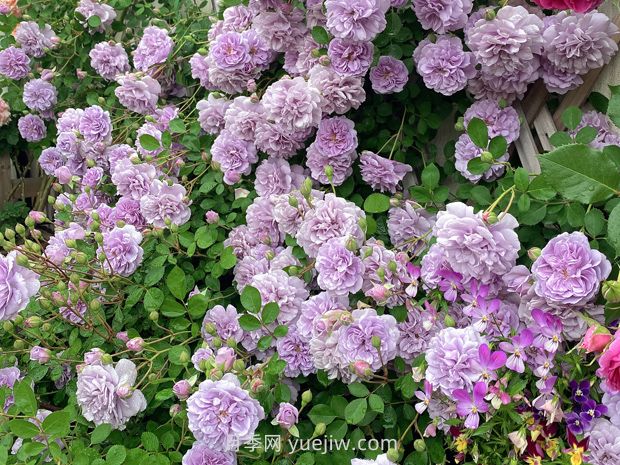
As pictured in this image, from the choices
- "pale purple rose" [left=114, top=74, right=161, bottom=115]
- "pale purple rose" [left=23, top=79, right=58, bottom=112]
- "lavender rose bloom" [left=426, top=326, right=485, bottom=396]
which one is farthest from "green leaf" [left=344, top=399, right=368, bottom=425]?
"pale purple rose" [left=23, top=79, right=58, bottom=112]

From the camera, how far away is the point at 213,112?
1627 millimetres

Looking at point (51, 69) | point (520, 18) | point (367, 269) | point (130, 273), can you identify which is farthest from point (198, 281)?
point (51, 69)

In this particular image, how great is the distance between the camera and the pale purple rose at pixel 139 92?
1.83m

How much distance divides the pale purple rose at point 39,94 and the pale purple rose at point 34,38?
119 millimetres

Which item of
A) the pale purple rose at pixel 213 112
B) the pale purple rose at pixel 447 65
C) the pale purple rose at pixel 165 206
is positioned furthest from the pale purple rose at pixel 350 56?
the pale purple rose at pixel 165 206

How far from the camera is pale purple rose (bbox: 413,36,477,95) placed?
51.3 inches

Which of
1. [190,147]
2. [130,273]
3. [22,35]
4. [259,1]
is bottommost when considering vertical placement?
[130,273]

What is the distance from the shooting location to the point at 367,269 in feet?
3.94

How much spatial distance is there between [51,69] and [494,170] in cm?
186

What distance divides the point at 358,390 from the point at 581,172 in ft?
1.73

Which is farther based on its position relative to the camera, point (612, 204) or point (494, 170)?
point (494, 170)

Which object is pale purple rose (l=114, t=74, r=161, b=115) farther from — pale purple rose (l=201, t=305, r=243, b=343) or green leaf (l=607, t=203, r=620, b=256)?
green leaf (l=607, t=203, r=620, b=256)

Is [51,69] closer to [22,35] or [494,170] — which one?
[22,35]

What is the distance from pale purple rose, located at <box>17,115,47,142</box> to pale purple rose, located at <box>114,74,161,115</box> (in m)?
0.84
